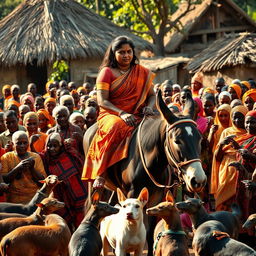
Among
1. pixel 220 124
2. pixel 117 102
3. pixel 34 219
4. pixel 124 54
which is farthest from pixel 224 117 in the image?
pixel 34 219

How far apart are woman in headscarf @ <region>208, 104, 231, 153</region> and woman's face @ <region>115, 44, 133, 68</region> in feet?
8.23

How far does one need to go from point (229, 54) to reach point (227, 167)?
38.8 ft

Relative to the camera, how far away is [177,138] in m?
8.77

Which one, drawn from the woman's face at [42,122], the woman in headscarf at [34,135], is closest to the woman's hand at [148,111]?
the woman in headscarf at [34,135]

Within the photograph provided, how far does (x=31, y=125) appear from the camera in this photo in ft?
41.7

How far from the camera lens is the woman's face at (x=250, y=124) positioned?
10805 millimetres

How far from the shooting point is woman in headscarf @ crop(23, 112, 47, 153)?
1206 cm

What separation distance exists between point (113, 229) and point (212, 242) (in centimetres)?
164

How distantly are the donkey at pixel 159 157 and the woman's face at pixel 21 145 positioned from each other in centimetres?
160

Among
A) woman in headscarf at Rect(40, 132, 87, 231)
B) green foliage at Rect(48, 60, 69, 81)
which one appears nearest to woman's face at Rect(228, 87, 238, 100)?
woman in headscarf at Rect(40, 132, 87, 231)

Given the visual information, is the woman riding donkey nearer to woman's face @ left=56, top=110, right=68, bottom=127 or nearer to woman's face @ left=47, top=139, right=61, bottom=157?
woman's face @ left=47, top=139, right=61, bottom=157

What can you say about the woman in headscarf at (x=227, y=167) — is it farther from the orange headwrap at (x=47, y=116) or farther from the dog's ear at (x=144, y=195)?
the orange headwrap at (x=47, y=116)

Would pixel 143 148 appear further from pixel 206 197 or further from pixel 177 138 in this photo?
pixel 206 197

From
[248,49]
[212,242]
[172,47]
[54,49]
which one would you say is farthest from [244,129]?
[172,47]
